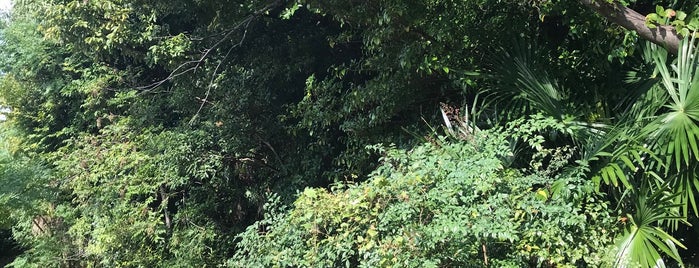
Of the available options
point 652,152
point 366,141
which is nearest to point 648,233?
point 652,152

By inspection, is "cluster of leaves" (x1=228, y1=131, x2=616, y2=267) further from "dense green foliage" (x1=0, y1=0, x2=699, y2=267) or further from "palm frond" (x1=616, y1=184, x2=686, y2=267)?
"palm frond" (x1=616, y1=184, x2=686, y2=267)

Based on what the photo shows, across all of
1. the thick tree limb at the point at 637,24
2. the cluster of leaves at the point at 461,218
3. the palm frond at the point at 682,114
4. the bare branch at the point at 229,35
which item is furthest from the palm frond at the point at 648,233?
the bare branch at the point at 229,35

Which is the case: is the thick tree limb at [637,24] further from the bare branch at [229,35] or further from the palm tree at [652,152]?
the bare branch at [229,35]

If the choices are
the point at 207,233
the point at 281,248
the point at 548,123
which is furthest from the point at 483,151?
the point at 207,233

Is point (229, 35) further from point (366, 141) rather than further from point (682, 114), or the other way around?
point (682, 114)

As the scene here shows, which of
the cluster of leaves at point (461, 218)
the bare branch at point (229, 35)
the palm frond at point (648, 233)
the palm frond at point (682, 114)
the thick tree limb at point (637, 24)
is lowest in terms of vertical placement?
the palm frond at point (648, 233)

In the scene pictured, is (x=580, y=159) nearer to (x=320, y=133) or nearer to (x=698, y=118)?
(x=698, y=118)

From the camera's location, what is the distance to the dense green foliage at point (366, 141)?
3.21 meters

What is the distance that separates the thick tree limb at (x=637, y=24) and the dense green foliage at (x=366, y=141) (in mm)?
69

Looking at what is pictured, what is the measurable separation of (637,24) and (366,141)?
2.79m

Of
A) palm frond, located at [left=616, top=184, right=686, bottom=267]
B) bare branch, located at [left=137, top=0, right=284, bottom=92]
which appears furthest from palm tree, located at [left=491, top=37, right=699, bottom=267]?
bare branch, located at [left=137, top=0, right=284, bottom=92]

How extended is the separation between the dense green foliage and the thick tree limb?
0.07 metres

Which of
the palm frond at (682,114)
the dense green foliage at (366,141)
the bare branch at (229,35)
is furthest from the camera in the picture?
the bare branch at (229,35)

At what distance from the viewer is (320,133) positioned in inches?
237
